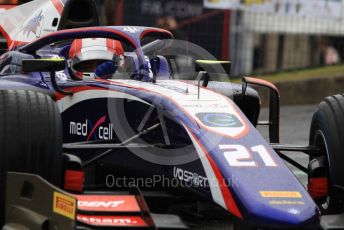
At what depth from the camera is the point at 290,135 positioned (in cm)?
1012

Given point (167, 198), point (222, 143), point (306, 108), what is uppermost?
point (222, 143)

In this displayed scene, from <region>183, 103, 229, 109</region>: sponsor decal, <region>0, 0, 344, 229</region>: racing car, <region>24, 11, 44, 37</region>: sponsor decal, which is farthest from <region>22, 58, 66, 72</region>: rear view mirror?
<region>24, 11, 44, 37</region>: sponsor decal

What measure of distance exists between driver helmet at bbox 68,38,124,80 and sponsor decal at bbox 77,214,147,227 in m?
1.90

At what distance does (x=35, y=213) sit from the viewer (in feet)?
16.8

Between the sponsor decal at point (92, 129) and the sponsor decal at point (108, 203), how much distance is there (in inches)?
32.7

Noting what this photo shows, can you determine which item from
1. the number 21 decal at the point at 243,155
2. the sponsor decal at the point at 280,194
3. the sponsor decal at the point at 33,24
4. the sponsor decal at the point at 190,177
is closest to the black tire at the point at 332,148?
the number 21 decal at the point at 243,155

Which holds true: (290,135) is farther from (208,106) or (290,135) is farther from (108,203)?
(108,203)

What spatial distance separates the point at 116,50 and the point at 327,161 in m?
1.97

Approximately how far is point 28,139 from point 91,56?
168 centimetres

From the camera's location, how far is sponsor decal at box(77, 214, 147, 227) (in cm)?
495

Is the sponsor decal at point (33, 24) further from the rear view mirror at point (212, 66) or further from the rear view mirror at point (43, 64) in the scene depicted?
the rear view mirror at point (43, 64)

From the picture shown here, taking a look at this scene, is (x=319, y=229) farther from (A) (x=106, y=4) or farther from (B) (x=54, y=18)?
(A) (x=106, y=4)

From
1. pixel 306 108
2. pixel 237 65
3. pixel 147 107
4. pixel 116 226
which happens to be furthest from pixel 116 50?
pixel 237 65

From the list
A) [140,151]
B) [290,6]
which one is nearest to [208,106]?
[140,151]
